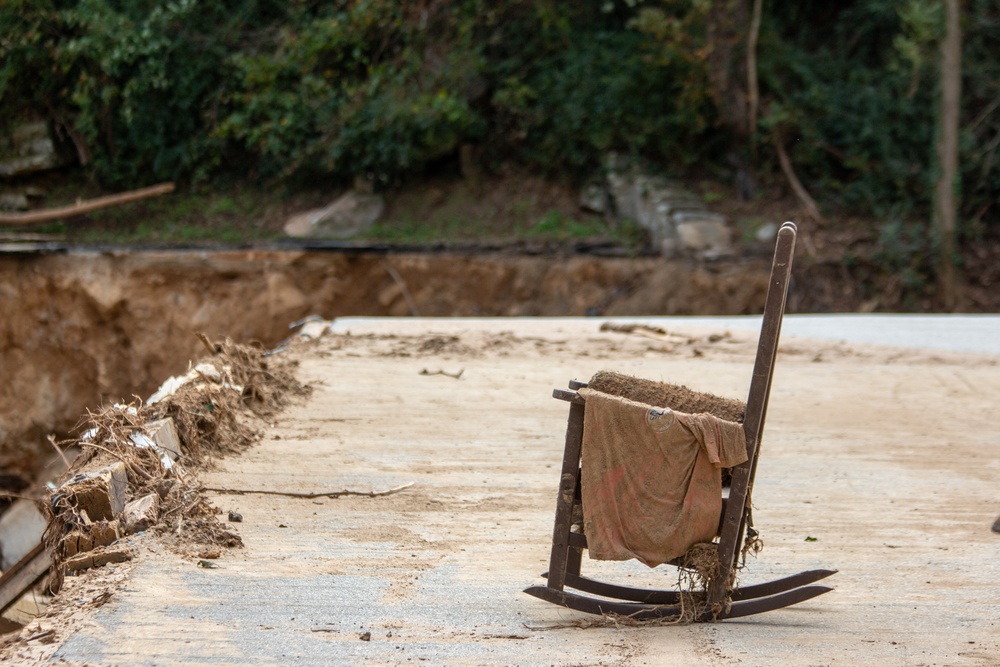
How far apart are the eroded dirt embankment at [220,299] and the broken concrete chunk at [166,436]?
25.6ft

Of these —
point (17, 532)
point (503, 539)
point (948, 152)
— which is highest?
point (948, 152)

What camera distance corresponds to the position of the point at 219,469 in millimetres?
3852

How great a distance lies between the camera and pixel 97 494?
3.05m

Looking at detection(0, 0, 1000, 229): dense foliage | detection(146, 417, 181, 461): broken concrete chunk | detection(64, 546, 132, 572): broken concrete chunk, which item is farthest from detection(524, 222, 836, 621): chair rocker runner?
detection(0, 0, 1000, 229): dense foliage

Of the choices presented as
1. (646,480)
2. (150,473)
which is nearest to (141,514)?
(150,473)

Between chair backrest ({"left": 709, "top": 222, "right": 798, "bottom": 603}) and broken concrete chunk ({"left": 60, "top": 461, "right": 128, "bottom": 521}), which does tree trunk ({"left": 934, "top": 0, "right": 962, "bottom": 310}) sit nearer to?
chair backrest ({"left": 709, "top": 222, "right": 798, "bottom": 603})

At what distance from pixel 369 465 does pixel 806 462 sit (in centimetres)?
201

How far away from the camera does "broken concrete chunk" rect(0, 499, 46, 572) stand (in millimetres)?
9359

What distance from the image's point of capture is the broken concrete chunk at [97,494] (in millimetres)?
3033

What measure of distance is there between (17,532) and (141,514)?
7.69 metres

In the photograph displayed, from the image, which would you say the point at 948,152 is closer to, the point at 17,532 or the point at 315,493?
the point at 315,493

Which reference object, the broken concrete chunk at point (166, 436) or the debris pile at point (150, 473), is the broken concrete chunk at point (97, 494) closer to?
the debris pile at point (150, 473)

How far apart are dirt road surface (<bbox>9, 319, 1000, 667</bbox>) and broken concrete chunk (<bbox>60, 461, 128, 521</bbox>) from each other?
0.64 feet

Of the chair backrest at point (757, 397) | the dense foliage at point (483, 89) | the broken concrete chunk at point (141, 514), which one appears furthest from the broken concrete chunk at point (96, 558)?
the dense foliage at point (483, 89)
